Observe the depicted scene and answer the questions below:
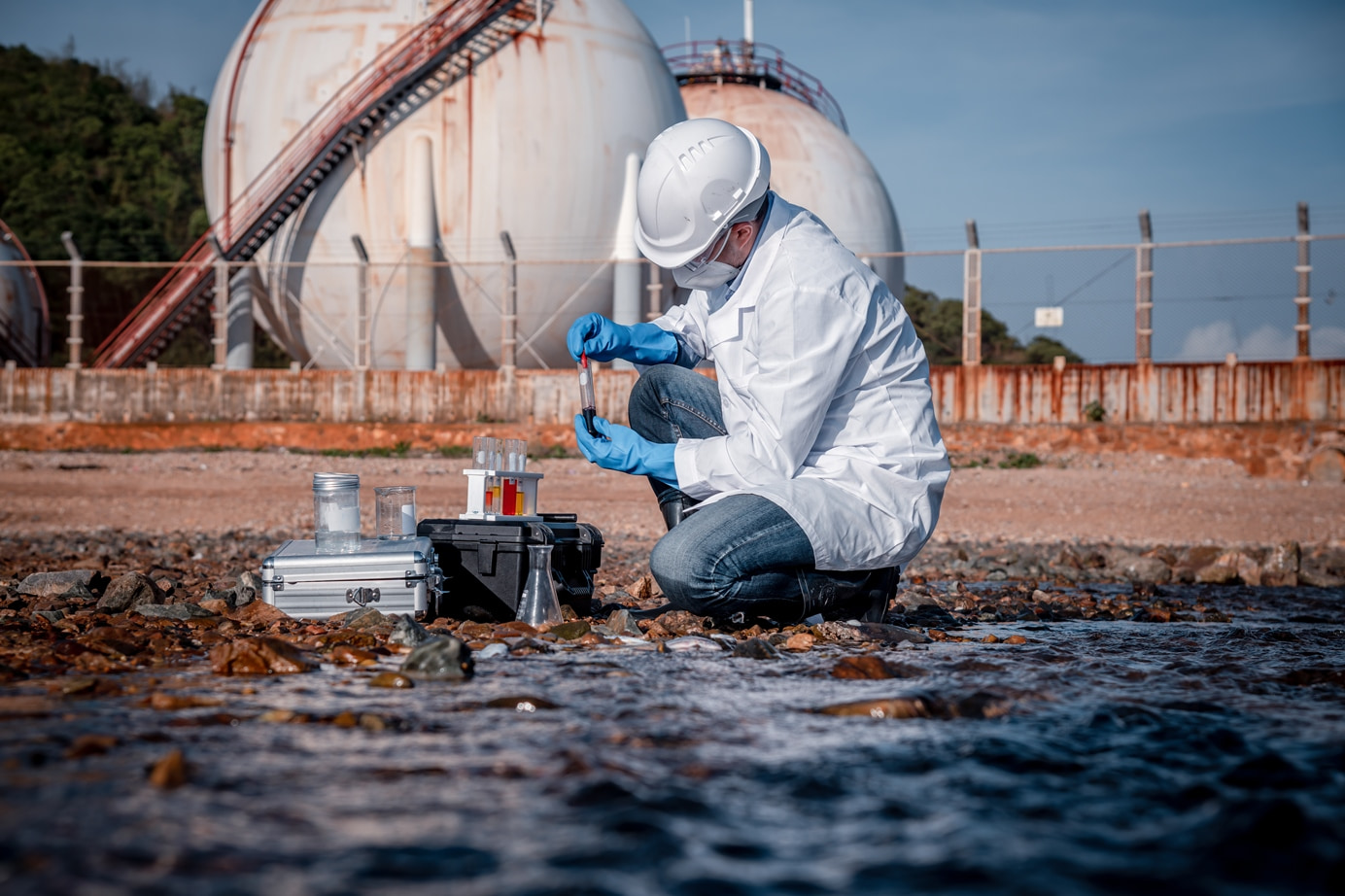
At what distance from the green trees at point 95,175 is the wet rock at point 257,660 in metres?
27.1

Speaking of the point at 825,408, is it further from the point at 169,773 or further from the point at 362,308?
the point at 362,308

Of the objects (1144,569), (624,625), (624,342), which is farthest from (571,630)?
(1144,569)

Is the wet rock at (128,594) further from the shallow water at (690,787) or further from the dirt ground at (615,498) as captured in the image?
the dirt ground at (615,498)

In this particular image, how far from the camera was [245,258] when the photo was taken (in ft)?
60.0

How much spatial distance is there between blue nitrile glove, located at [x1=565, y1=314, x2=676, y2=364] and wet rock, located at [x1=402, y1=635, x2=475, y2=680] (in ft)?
4.99

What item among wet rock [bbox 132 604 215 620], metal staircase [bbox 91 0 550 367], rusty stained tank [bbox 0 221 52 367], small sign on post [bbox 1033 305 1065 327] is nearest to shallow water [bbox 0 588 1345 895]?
wet rock [bbox 132 604 215 620]

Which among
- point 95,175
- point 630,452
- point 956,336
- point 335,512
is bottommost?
point 335,512

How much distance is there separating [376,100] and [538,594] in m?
14.7

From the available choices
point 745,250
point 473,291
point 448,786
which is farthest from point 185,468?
point 448,786

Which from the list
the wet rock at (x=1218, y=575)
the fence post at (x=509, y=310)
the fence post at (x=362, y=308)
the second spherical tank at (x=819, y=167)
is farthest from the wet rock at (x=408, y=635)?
the second spherical tank at (x=819, y=167)

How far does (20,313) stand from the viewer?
23.5m

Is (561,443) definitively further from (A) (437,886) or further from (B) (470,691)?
(A) (437,886)

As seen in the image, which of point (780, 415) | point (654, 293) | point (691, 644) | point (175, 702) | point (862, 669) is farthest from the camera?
point (654, 293)

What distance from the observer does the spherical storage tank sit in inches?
659
